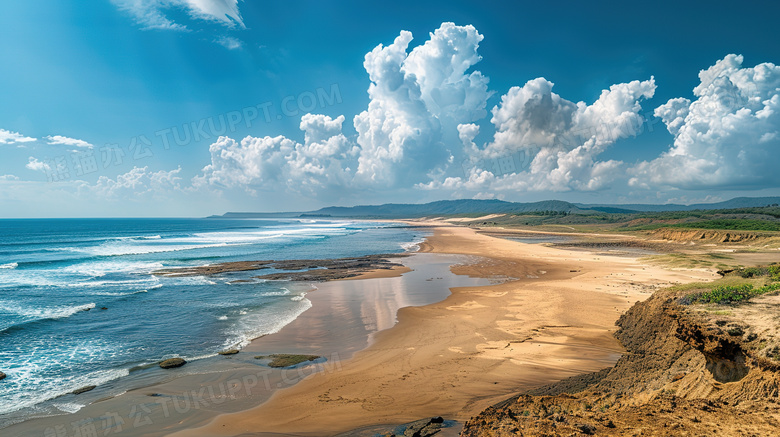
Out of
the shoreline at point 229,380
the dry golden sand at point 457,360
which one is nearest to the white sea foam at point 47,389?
the shoreline at point 229,380

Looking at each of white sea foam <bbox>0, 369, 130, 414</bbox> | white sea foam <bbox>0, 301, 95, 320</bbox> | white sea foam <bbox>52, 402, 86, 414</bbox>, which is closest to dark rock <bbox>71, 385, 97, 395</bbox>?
white sea foam <bbox>0, 369, 130, 414</bbox>

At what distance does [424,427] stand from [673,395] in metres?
5.23

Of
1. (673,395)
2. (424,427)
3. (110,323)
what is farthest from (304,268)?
(673,395)

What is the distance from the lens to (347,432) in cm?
823

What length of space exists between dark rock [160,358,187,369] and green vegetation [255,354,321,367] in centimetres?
265

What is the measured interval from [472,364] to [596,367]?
12.6ft

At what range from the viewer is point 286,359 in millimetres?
13039

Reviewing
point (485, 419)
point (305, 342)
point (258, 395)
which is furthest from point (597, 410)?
point (305, 342)

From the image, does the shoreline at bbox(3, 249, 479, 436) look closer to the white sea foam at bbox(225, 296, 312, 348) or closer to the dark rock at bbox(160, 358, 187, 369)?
the dark rock at bbox(160, 358, 187, 369)

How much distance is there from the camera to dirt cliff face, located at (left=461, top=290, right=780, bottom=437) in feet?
18.9

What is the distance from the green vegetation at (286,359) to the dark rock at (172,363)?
8.70 ft

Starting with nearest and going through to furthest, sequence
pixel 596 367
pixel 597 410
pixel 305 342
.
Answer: pixel 597 410, pixel 596 367, pixel 305 342

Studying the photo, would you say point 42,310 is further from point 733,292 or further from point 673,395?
point 733,292

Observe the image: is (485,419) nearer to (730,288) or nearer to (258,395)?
(258,395)
